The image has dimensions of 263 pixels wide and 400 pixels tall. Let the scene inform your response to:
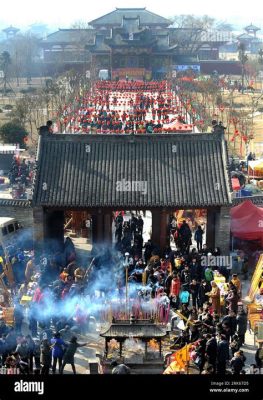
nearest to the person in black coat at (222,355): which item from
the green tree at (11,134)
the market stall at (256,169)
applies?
the market stall at (256,169)

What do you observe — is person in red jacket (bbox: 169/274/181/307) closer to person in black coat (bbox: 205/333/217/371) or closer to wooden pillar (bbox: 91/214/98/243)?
person in black coat (bbox: 205/333/217/371)

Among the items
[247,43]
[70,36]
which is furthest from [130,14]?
[247,43]

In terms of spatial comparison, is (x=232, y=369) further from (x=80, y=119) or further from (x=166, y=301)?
(x=80, y=119)

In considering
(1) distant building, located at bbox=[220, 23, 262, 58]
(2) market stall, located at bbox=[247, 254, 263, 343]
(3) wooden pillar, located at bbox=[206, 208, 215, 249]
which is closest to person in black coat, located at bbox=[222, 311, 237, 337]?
(2) market stall, located at bbox=[247, 254, 263, 343]

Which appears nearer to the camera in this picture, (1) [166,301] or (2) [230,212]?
(1) [166,301]
